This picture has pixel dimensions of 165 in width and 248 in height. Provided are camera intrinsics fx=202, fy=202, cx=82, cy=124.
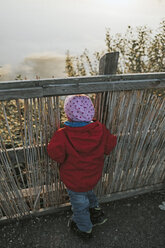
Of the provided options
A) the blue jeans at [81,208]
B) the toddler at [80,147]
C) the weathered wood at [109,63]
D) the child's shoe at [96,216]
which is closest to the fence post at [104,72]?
the weathered wood at [109,63]

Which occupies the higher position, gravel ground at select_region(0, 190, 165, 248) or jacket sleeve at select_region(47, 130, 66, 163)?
jacket sleeve at select_region(47, 130, 66, 163)

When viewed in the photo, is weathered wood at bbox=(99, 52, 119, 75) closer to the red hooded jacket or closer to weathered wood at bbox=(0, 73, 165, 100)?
weathered wood at bbox=(0, 73, 165, 100)

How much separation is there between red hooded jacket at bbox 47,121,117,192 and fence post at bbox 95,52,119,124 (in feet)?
0.53

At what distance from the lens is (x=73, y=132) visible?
1648mm

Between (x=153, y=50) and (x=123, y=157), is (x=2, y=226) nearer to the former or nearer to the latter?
(x=123, y=157)

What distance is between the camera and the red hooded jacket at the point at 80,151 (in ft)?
5.44

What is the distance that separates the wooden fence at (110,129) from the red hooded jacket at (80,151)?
20cm

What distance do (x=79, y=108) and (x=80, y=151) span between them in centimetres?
37

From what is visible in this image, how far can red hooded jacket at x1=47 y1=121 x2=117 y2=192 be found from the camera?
1657 mm

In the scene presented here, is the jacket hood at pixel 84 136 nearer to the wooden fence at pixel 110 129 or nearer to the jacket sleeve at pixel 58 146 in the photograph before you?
the jacket sleeve at pixel 58 146

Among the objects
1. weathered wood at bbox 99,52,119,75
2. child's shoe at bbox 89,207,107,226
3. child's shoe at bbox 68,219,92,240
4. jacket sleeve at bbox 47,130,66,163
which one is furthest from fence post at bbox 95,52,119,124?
child's shoe at bbox 68,219,92,240

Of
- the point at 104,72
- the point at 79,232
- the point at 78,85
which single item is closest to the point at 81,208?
the point at 79,232

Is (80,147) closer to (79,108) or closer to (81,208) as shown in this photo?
(79,108)

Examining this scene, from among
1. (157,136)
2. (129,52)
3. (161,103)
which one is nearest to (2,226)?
(157,136)
